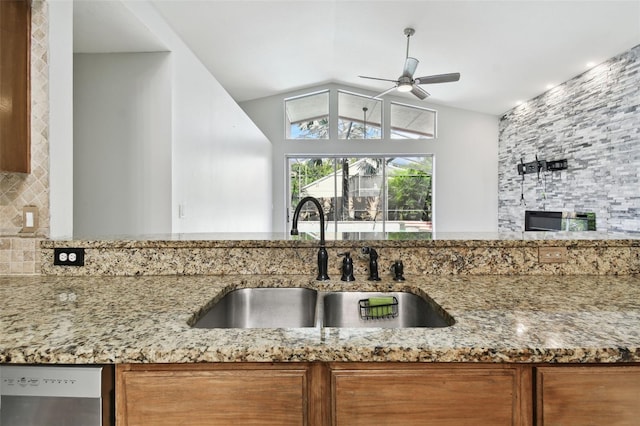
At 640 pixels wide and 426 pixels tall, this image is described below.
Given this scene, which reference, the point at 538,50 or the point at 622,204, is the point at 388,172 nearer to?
the point at 538,50

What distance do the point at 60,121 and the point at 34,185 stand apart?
0.30m

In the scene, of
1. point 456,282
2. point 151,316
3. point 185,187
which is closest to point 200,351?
point 151,316

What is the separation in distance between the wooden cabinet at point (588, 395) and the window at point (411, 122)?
22.0ft

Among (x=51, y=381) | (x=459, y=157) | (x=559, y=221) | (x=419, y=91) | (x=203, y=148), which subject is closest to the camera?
(x=51, y=381)

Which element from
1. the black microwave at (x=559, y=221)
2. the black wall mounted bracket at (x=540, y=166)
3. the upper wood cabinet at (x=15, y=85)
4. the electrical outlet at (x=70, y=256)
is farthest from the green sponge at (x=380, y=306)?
the black wall mounted bracket at (x=540, y=166)

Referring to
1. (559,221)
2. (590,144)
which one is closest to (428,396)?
(590,144)

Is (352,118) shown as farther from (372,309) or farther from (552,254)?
(372,309)

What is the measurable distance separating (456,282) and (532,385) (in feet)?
1.87

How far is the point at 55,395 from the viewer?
2.42 ft

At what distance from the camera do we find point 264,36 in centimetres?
416

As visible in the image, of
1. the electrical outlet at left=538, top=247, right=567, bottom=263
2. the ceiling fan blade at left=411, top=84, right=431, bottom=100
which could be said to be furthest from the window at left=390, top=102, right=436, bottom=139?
the electrical outlet at left=538, top=247, right=567, bottom=263

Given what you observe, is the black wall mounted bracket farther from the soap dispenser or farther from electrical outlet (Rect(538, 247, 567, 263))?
the soap dispenser

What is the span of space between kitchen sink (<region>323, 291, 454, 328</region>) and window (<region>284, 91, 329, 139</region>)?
242 inches

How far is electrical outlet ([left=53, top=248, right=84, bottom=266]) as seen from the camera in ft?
4.66
